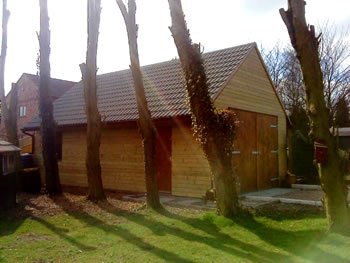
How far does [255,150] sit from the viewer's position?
13.6 metres

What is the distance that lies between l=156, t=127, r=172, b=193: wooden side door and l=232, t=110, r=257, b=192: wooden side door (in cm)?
227

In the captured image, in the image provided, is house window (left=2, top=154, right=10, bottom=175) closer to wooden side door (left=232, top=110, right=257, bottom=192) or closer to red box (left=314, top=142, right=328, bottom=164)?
wooden side door (left=232, top=110, right=257, bottom=192)

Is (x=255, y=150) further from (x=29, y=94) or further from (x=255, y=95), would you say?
(x=29, y=94)

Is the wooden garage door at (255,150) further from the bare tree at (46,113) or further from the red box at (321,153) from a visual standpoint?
the bare tree at (46,113)

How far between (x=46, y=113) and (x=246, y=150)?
7.12 m

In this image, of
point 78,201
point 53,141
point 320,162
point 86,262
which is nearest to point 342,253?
point 320,162

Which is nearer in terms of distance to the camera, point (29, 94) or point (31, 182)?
point (31, 182)

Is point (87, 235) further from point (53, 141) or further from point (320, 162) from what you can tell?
point (53, 141)

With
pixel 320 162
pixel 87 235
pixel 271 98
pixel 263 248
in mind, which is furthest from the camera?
pixel 271 98

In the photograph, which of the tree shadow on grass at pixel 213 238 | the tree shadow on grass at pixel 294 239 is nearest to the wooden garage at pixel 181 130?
the tree shadow on grass at pixel 213 238

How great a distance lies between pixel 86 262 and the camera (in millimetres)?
5539

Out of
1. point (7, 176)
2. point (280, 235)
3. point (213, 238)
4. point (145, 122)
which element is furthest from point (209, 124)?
point (7, 176)

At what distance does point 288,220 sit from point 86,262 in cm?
457

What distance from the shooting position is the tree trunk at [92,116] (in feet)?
37.1
